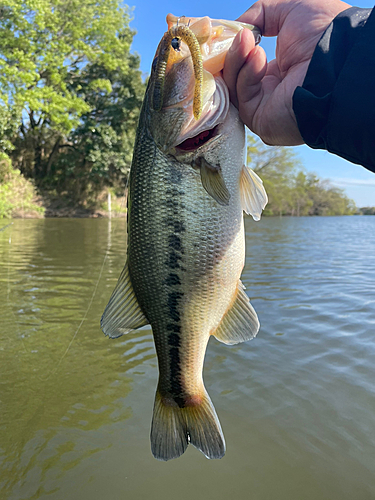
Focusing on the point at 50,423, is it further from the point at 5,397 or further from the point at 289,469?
the point at 289,469

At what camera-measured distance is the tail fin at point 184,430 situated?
192 centimetres

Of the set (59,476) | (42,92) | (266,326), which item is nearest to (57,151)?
(42,92)

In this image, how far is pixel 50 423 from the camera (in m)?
3.17

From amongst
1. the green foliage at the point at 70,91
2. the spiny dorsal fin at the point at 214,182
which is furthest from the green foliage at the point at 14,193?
the spiny dorsal fin at the point at 214,182

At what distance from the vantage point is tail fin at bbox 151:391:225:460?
75.5 inches

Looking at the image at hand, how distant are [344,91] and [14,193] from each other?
27.5 m

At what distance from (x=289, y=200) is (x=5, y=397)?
52.8m

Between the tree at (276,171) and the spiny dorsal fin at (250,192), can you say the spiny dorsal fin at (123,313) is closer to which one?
the spiny dorsal fin at (250,192)

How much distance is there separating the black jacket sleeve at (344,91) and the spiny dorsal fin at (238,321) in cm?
82

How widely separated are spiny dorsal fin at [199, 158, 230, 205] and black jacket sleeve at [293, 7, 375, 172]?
41 cm

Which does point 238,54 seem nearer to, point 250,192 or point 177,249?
point 250,192

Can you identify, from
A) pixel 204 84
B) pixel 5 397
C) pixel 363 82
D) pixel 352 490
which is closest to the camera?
pixel 363 82

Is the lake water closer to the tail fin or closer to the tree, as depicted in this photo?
the tail fin

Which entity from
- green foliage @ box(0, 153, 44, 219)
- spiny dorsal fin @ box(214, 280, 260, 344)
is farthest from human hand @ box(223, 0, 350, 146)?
green foliage @ box(0, 153, 44, 219)
